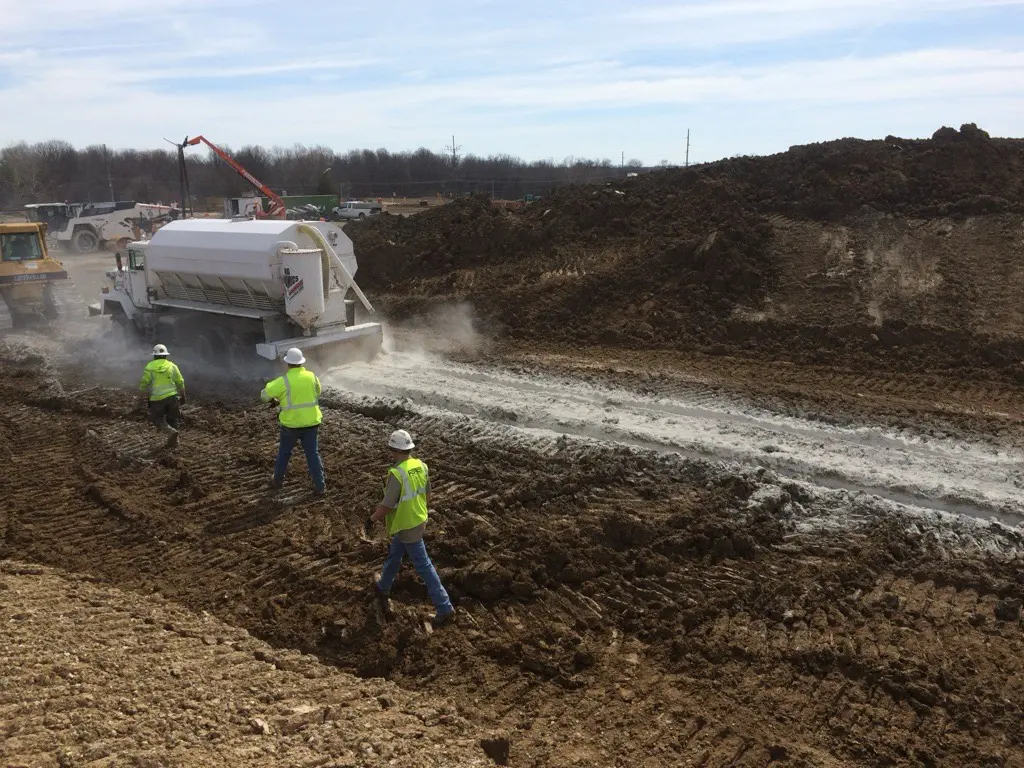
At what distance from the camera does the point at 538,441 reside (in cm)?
948

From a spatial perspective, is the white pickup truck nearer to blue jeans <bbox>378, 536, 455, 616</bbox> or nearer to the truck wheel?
the truck wheel

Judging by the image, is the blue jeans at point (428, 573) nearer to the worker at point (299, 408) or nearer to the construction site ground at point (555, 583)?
the construction site ground at point (555, 583)

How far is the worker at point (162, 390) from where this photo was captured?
9.73 meters

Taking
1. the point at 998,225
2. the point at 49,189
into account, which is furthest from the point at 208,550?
the point at 49,189

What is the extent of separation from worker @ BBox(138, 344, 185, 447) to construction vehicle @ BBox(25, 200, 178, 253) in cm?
2839

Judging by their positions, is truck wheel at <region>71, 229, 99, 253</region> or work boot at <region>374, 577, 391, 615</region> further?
truck wheel at <region>71, 229, 99, 253</region>

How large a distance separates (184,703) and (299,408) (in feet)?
12.8

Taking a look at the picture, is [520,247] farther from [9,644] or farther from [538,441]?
Result: [9,644]

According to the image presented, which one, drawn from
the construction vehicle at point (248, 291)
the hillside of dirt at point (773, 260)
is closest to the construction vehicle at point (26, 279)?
the construction vehicle at point (248, 291)

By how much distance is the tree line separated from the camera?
6656 centimetres

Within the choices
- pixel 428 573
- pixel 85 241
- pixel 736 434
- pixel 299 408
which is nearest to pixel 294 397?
pixel 299 408

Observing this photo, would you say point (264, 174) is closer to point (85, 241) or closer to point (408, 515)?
point (85, 241)

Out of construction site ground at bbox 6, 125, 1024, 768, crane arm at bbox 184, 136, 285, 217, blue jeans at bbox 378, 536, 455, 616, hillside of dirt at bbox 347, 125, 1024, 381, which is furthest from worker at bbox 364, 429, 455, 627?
crane arm at bbox 184, 136, 285, 217

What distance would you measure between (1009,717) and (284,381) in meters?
6.95
